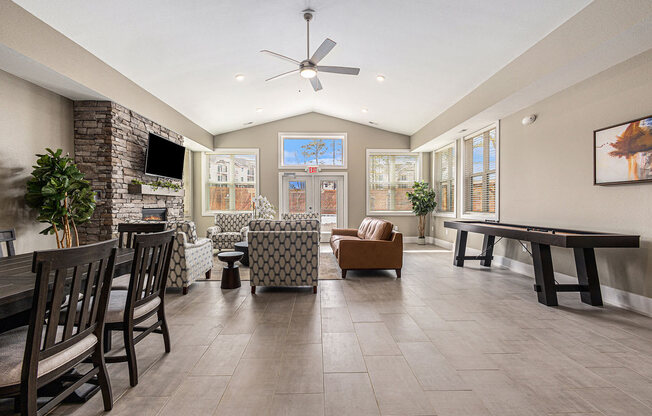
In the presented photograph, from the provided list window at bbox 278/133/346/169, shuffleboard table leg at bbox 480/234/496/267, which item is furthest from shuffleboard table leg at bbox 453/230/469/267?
window at bbox 278/133/346/169

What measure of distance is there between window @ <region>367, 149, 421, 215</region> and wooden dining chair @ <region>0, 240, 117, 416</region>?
24.6ft

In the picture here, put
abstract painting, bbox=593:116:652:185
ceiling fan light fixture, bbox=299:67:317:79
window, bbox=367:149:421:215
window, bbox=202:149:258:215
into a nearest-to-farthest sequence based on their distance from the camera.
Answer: abstract painting, bbox=593:116:652:185 → ceiling fan light fixture, bbox=299:67:317:79 → window, bbox=202:149:258:215 → window, bbox=367:149:421:215

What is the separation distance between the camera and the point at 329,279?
15.2 ft

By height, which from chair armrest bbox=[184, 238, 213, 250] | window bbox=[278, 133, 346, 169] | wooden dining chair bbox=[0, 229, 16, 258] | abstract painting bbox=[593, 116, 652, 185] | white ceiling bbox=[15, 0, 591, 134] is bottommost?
chair armrest bbox=[184, 238, 213, 250]

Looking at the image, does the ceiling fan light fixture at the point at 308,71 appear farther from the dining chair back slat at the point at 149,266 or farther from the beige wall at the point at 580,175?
the beige wall at the point at 580,175

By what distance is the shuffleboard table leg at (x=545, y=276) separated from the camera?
338 centimetres

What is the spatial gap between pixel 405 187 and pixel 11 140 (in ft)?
25.6

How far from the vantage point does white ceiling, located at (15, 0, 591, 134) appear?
331cm

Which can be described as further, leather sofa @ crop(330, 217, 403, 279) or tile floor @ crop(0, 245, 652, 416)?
leather sofa @ crop(330, 217, 403, 279)

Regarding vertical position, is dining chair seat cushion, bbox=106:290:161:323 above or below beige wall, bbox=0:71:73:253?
below

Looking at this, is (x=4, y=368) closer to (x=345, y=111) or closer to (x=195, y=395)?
(x=195, y=395)

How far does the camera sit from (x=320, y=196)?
28.6 ft

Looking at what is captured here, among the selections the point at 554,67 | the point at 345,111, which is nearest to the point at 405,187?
the point at 345,111

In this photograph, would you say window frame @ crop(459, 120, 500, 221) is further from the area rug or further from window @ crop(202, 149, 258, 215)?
window @ crop(202, 149, 258, 215)
